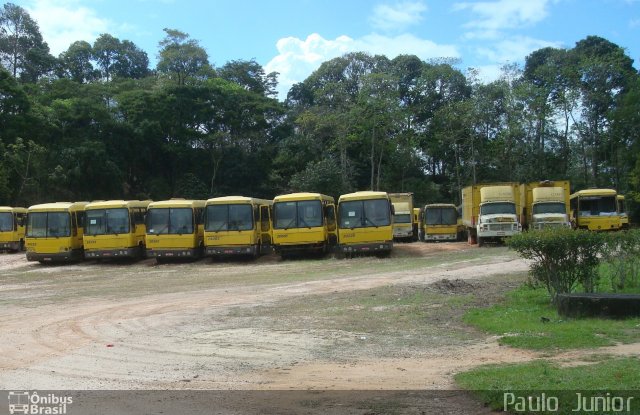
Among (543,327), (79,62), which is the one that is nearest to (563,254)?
(543,327)

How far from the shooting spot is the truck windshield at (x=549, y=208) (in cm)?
3088

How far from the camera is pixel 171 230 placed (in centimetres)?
2742

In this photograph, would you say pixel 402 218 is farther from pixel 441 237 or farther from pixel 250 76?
pixel 250 76

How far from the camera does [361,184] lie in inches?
2544

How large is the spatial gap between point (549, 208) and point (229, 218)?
54.4ft

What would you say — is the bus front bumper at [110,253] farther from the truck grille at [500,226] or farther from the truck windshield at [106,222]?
the truck grille at [500,226]

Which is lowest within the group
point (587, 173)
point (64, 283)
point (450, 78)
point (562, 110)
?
point (64, 283)

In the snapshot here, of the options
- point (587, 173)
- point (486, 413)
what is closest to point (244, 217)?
point (486, 413)

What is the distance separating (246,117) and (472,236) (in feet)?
120

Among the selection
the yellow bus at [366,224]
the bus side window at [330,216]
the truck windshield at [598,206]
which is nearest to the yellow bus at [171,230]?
the bus side window at [330,216]

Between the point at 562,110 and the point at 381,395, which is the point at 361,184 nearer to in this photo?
the point at 562,110

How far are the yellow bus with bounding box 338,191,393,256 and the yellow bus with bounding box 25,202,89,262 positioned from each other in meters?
13.0

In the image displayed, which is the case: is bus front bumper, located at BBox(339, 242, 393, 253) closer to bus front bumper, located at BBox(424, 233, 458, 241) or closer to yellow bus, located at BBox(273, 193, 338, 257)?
yellow bus, located at BBox(273, 193, 338, 257)

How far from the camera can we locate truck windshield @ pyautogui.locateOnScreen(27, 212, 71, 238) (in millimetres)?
28172
